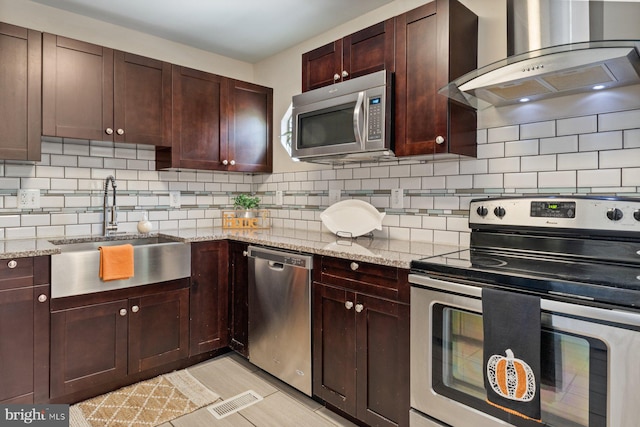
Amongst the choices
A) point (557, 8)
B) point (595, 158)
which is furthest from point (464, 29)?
point (595, 158)

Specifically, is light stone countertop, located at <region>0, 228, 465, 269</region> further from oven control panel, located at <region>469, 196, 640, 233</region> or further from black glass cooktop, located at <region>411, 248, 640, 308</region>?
oven control panel, located at <region>469, 196, 640, 233</region>

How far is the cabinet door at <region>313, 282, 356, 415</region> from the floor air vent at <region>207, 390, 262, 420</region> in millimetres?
403

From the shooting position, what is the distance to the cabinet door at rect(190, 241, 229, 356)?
2.68 m

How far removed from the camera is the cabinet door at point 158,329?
2.40 meters

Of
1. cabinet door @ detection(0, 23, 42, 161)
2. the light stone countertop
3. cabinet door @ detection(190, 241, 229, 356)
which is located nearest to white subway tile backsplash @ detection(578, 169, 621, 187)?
the light stone countertop

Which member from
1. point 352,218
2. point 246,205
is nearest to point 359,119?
point 352,218

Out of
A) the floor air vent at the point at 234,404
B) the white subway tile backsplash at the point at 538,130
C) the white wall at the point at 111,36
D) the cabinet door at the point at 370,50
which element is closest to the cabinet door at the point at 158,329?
the floor air vent at the point at 234,404

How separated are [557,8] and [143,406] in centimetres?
283

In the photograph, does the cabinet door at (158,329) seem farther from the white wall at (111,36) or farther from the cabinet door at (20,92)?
the white wall at (111,36)

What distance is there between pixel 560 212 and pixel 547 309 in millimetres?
586

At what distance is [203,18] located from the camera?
2.84 metres

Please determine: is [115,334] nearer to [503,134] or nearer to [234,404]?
[234,404]

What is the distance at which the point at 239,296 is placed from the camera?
2.73m

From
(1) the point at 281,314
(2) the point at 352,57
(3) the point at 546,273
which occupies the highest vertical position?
(2) the point at 352,57
